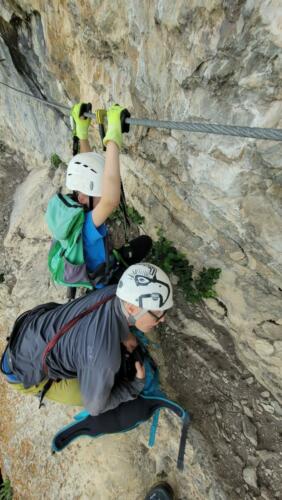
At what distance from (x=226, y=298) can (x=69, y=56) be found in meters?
4.93

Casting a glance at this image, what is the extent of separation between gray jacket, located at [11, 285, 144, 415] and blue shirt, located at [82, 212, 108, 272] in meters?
0.32

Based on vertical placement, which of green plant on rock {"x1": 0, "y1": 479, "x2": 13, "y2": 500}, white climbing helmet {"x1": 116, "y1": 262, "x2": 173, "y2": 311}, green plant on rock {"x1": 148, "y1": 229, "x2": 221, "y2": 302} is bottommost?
green plant on rock {"x1": 0, "y1": 479, "x2": 13, "y2": 500}

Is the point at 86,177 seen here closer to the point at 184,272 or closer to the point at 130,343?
the point at 130,343

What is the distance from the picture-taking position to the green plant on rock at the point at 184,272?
14.1 feet

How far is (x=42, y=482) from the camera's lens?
4.87 metres

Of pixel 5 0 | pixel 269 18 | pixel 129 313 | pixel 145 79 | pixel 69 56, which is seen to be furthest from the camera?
pixel 5 0

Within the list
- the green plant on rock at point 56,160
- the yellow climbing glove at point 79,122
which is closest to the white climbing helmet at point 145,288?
the yellow climbing glove at point 79,122

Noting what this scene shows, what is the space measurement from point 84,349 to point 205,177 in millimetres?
2090

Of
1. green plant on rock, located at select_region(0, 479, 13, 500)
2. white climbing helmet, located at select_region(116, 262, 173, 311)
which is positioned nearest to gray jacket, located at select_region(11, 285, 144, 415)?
Answer: white climbing helmet, located at select_region(116, 262, 173, 311)

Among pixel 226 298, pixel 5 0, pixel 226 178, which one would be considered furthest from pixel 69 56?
pixel 226 298

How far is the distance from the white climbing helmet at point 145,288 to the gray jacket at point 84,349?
0.17 metres

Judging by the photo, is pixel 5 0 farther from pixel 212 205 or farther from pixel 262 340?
pixel 262 340

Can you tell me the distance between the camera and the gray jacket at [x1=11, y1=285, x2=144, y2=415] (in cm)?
283

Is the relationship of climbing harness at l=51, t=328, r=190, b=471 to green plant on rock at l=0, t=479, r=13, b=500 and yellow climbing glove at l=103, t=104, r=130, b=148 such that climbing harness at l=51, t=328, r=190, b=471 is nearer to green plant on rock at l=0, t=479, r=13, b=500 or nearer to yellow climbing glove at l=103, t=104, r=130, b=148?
yellow climbing glove at l=103, t=104, r=130, b=148
